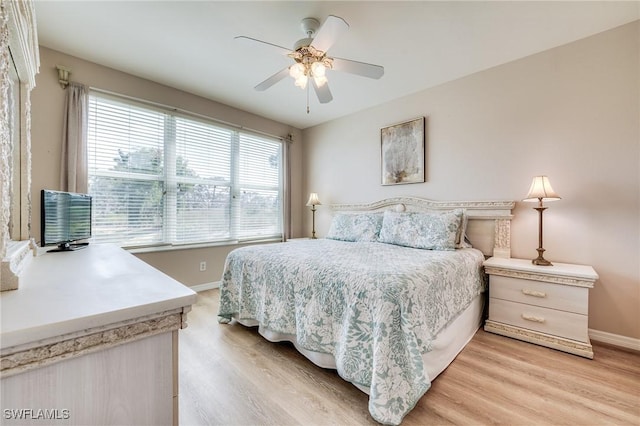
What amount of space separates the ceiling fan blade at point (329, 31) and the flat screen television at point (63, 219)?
2112 millimetres

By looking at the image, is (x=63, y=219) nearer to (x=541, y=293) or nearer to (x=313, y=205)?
(x=313, y=205)

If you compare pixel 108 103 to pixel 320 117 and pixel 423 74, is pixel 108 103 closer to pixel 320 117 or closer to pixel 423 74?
pixel 320 117

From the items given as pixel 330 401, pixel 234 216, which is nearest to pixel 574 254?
pixel 330 401

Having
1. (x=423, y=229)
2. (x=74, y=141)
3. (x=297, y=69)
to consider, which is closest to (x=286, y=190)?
(x=423, y=229)

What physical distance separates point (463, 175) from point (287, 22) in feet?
7.89

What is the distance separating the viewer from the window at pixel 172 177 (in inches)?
115

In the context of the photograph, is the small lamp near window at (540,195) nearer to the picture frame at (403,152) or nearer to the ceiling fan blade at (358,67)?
the picture frame at (403,152)

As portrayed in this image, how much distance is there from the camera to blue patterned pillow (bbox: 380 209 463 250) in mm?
2646

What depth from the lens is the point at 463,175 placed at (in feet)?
10.0

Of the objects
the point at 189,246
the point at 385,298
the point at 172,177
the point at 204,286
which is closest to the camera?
the point at 385,298

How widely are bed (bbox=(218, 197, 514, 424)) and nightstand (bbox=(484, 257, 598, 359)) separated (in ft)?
0.57

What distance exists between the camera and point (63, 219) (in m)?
2.00

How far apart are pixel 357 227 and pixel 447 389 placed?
6.58 ft

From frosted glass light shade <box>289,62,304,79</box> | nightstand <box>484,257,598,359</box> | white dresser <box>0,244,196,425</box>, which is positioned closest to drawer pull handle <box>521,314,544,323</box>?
nightstand <box>484,257,598,359</box>
